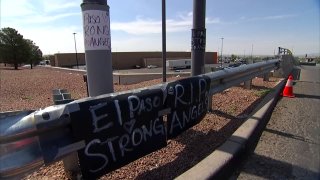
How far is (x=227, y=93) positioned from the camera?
7.80 meters

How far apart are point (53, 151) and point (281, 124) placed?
451 cm

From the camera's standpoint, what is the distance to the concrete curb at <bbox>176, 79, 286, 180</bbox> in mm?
2863

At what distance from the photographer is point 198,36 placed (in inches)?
212

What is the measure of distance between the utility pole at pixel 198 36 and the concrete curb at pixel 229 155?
148 centimetres

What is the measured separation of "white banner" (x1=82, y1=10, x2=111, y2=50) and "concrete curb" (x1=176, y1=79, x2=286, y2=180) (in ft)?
5.75

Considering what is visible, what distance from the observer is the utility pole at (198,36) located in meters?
5.20

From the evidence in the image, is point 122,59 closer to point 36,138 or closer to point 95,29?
point 95,29

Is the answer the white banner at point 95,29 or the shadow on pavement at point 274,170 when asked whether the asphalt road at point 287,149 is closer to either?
the shadow on pavement at point 274,170

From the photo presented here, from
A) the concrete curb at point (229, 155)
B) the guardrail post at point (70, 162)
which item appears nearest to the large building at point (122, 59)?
the concrete curb at point (229, 155)

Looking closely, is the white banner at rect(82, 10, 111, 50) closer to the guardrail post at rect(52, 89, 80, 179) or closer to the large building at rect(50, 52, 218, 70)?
the guardrail post at rect(52, 89, 80, 179)

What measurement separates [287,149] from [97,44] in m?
3.11

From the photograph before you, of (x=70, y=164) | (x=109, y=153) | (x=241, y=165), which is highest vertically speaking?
(x=109, y=153)

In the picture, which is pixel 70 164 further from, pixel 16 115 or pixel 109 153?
pixel 16 115

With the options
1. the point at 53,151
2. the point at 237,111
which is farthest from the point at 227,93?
the point at 53,151
